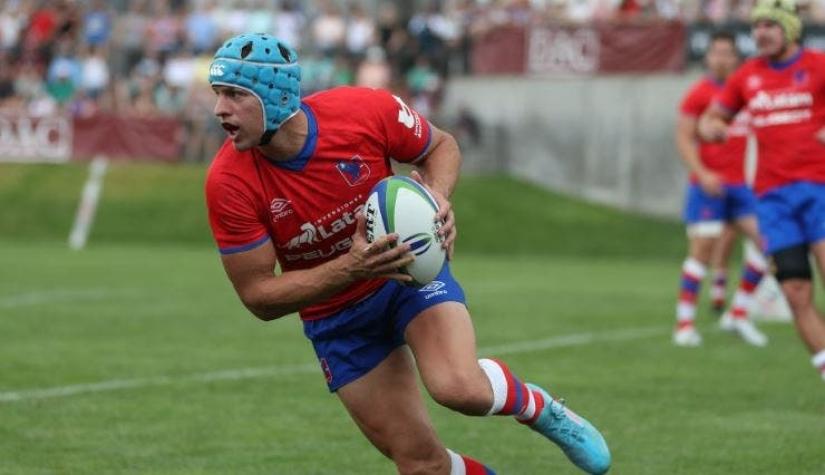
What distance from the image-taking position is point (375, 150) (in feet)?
21.1

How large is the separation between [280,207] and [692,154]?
6.79 meters

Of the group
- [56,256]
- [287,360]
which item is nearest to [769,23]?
[287,360]

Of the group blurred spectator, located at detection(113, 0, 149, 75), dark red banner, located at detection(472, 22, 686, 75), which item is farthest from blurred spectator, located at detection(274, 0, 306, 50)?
dark red banner, located at detection(472, 22, 686, 75)

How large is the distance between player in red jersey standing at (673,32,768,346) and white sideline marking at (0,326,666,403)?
0.53 meters

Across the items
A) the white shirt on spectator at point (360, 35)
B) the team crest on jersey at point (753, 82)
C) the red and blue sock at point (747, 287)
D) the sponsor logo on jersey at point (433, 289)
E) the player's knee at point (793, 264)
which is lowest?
the white shirt on spectator at point (360, 35)

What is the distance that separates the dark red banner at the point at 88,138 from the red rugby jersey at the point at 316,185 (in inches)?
890

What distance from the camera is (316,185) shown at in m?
6.24

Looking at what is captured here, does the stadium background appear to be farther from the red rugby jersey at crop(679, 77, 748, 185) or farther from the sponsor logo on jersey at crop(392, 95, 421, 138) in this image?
the sponsor logo on jersey at crop(392, 95, 421, 138)

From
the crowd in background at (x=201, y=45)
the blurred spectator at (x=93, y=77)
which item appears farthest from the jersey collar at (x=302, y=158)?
the blurred spectator at (x=93, y=77)

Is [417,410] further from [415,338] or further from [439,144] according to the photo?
[439,144]

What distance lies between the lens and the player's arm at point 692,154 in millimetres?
12198

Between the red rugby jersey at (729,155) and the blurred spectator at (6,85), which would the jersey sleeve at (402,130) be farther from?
the blurred spectator at (6,85)

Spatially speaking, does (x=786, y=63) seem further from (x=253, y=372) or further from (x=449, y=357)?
(x=449, y=357)

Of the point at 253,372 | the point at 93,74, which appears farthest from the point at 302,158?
the point at 93,74
